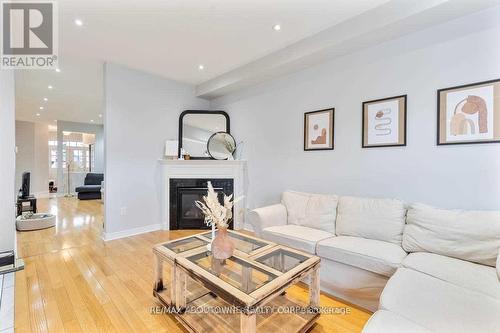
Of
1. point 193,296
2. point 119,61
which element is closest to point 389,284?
point 193,296

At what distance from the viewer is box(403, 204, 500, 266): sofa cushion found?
165cm

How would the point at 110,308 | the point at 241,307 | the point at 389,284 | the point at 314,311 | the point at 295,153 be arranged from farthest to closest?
the point at 295,153, the point at 110,308, the point at 314,311, the point at 389,284, the point at 241,307

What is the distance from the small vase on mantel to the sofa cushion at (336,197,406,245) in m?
1.31

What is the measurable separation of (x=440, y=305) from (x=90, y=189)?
26.7 feet

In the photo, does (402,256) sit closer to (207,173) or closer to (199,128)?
(207,173)

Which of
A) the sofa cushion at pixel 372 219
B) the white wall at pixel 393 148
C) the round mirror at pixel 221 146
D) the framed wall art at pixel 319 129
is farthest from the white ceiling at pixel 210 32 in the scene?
the sofa cushion at pixel 372 219

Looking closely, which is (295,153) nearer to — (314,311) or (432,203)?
(432,203)

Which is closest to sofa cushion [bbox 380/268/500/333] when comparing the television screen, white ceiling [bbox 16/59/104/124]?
white ceiling [bbox 16/59/104/124]

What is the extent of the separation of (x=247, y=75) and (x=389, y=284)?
309cm

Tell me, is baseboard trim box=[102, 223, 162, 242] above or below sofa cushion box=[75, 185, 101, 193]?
below

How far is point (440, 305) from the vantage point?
1206 mm

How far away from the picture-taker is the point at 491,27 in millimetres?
1897

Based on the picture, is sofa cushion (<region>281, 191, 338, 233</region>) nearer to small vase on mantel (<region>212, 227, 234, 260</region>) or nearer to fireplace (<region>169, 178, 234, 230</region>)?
small vase on mantel (<region>212, 227, 234, 260</region>)

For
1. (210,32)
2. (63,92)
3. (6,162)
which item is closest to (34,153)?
(63,92)
